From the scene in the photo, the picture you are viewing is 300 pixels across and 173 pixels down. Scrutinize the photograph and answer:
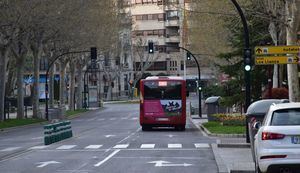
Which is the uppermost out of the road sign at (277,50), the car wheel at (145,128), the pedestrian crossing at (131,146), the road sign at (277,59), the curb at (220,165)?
the road sign at (277,50)

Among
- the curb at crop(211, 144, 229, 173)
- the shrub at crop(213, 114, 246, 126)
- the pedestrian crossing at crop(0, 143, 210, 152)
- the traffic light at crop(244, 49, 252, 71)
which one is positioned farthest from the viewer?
the shrub at crop(213, 114, 246, 126)

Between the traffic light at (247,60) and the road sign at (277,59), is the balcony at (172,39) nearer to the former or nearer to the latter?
the traffic light at (247,60)

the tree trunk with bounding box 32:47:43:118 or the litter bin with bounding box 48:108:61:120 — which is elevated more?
the tree trunk with bounding box 32:47:43:118

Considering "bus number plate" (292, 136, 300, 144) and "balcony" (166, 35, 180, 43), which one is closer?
"bus number plate" (292, 136, 300, 144)

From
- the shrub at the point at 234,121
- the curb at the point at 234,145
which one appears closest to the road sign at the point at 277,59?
the curb at the point at 234,145

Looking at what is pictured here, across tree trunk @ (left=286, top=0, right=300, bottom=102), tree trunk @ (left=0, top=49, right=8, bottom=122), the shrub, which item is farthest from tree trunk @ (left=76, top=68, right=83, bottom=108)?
tree trunk @ (left=286, top=0, right=300, bottom=102)

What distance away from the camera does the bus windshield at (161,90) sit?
135 ft

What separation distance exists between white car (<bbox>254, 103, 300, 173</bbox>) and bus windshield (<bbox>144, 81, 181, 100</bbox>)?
27.4 metres

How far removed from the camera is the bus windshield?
41.0m

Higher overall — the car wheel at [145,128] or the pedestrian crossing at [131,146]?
the pedestrian crossing at [131,146]

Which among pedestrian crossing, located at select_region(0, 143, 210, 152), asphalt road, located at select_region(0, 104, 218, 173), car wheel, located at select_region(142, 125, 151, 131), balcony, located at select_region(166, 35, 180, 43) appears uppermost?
balcony, located at select_region(166, 35, 180, 43)

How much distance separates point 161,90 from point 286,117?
2776 centimetres

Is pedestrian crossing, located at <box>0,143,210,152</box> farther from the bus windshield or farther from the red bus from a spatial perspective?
the bus windshield

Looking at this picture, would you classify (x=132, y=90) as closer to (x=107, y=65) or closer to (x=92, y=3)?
(x=107, y=65)
